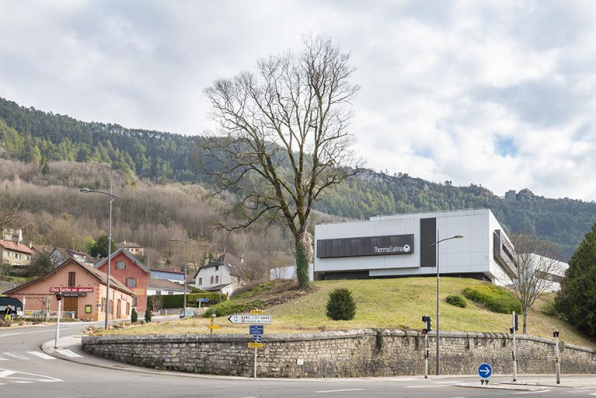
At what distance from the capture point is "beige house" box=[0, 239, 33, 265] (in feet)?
393

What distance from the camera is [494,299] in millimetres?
53375

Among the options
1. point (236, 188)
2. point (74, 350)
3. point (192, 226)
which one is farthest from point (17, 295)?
point (192, 226)

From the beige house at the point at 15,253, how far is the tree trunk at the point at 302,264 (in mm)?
85893

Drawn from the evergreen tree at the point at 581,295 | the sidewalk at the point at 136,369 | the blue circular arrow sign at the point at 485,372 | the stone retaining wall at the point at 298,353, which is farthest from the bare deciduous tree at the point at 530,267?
the blue circular arrow sign at the point at 485,372

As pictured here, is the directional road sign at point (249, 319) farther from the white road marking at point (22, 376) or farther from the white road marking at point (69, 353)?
the white road marking at point (22, 376)

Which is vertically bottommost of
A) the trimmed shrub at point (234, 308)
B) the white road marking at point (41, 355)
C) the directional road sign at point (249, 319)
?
the white road marking at point (41, 355)

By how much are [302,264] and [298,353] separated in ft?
61.1

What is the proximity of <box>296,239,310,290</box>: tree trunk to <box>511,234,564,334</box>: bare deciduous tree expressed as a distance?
643 inches

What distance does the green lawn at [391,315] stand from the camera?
111 ft

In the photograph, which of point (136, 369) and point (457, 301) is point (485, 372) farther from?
point (457, 301)

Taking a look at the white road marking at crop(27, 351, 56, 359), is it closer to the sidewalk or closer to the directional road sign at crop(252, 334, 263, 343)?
the sidewalk

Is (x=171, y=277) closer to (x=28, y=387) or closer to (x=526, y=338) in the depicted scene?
(x=526, y=338)

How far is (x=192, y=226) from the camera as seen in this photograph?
184 m

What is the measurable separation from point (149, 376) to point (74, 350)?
318 inches
